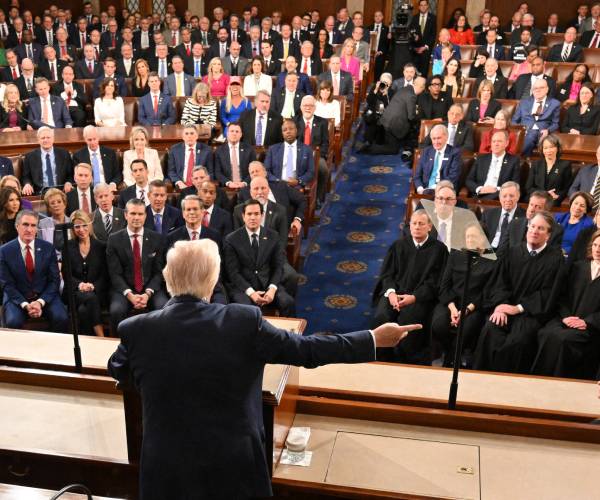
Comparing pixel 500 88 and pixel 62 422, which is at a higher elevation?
pixel 500 88

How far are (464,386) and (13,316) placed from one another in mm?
2716

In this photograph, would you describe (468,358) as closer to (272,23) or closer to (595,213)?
(595,213)

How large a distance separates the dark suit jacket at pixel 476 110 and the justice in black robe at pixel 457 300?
3229mm

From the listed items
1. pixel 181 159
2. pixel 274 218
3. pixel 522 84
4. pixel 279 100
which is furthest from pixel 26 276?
pixel 522 84

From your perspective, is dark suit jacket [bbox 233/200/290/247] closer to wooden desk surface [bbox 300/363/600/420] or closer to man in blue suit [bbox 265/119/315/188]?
man in blue suit [bbox 265/119/315/188]

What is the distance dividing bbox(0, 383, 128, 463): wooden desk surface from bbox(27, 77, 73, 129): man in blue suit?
17.4ft

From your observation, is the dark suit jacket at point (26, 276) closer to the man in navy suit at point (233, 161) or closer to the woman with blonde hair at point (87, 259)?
the woman with blonde hair at point (87, 259)

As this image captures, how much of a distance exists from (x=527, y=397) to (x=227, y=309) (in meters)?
1.36

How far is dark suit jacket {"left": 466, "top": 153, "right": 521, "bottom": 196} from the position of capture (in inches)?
218

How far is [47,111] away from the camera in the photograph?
7.41 metres

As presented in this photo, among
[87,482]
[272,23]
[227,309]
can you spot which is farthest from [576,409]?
[272,23]

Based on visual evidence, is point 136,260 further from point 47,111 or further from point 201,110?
point 47,111

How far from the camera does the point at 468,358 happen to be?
4.39 metres

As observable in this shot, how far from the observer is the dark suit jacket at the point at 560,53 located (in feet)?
30.6
